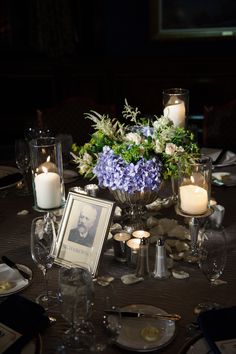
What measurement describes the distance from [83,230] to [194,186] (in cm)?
37

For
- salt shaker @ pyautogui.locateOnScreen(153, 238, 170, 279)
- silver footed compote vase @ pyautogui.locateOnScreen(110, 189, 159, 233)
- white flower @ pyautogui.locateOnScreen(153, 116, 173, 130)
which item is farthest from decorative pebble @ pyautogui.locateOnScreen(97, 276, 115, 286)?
white flower @ pyautogui.locateOnScreen(153, 116, 173, 130)

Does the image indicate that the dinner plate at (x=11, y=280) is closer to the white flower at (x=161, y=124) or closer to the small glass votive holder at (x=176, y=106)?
the white flower at (x=161, y=124)

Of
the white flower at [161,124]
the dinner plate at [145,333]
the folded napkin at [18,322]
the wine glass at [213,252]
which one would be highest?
Result: the white flower at [161,124]

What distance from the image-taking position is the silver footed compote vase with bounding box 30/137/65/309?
4.44ft

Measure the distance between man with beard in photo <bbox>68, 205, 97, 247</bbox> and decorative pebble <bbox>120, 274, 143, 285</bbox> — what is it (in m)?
0.13

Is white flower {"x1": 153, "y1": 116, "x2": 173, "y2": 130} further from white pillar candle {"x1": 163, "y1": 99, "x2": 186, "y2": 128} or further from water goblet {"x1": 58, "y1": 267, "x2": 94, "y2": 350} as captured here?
water goblet {"x1": 58, "y1": 267, "x2": 94, "y2": 350}

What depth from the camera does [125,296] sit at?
4.32ft

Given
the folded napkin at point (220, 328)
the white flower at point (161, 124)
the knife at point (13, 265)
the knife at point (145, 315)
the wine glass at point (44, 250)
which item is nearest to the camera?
the folded napkin at point (220, 328)

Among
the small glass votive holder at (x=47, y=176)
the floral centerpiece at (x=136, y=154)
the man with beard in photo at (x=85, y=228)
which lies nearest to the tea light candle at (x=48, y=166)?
the small glass votive holder at (x=47, y=176)

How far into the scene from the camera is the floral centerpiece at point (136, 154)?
153cm

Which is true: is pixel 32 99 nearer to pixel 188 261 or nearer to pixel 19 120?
pixel 19 120

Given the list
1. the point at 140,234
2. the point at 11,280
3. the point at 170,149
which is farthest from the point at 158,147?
the point at 11,280

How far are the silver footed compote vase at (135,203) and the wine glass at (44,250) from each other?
11.7 inches

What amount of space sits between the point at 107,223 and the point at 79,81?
340 cm
